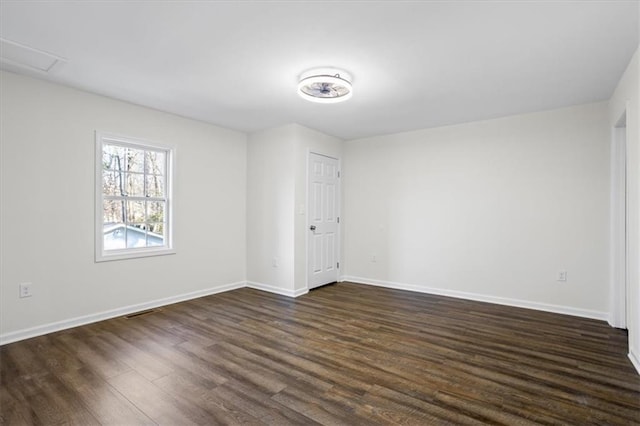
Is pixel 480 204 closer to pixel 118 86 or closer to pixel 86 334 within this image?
pixel 118 86

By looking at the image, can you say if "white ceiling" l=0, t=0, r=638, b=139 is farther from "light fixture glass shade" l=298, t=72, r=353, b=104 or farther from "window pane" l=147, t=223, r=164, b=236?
"window pane" l=147, t=223, r=164, b=236

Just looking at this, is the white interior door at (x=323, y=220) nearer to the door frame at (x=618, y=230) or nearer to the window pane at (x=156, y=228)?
the window pane at (x=156, y=228)

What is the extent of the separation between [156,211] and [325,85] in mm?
2698

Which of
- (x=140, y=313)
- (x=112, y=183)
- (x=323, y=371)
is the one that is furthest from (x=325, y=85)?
(x=140, y=313)

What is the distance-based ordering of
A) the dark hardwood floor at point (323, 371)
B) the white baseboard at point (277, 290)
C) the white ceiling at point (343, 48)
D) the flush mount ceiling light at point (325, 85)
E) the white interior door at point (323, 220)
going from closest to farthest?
the dark hardwood floor at point (323, 371) < the white ceiling at point (343, 48) < the flush mount ceiling light at point (325, 85) < the white baseboard at point (277, 290) < the white interior door at point (323, 220)

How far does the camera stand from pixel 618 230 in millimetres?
3359

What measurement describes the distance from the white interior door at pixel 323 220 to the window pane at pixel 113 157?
2441 millimetres

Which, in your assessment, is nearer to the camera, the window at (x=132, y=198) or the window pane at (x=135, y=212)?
the window at (x=132, y=198)

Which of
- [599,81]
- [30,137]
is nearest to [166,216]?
[30,137]

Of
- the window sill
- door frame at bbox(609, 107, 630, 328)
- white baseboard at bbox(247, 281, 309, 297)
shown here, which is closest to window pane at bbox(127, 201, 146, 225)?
the window sill

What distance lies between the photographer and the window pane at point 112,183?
3566mm

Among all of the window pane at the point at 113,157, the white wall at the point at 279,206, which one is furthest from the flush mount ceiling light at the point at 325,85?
the window pane at the point at 113,157

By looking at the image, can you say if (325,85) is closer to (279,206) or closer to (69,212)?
(279,206)

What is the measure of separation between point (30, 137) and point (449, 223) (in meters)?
4.91
